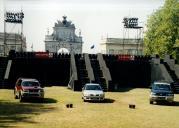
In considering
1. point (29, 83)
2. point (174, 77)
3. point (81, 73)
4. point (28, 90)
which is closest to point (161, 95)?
point (28, 90)

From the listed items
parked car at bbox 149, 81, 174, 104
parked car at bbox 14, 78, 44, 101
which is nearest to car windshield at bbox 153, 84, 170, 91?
parked car at bbox 149, 81, 174, 104

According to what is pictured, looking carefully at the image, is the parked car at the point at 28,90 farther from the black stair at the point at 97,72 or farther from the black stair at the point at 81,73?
the black stair at the point at 97,72

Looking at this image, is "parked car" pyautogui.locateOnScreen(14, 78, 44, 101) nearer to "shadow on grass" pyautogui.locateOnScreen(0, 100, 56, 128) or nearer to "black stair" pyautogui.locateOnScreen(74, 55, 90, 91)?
Answer: "shadow on grass" pyautogui.locateOnScreen(0, 100, 56, 128)

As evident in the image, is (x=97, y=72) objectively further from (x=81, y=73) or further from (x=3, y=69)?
(x=3, y=69)

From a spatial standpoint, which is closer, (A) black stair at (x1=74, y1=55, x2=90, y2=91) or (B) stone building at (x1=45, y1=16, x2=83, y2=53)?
(A) black stair at (x1=74, y1=55, x2=90, y2=91)

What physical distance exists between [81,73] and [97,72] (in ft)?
6.62

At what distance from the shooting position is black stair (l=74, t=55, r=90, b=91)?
147ft

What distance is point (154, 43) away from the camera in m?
70.6

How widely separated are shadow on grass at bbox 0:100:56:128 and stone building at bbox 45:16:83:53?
95854mm

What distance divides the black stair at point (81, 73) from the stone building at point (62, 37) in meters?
75.5

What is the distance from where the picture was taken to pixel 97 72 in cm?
4947

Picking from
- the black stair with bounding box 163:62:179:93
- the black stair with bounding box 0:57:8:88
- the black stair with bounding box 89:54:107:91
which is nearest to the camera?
the black stair with bounding box 89:54:107:91

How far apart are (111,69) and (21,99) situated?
22509 millimetres

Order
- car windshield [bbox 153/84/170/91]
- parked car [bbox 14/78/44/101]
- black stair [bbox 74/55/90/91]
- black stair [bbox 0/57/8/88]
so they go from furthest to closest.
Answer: black stair [bbox 0/57/8/88] → black stair [bbox 74/55/90/91] → car windshield [bbox 153/84/170/91] → parked car [bbox 14/78/44/101]
